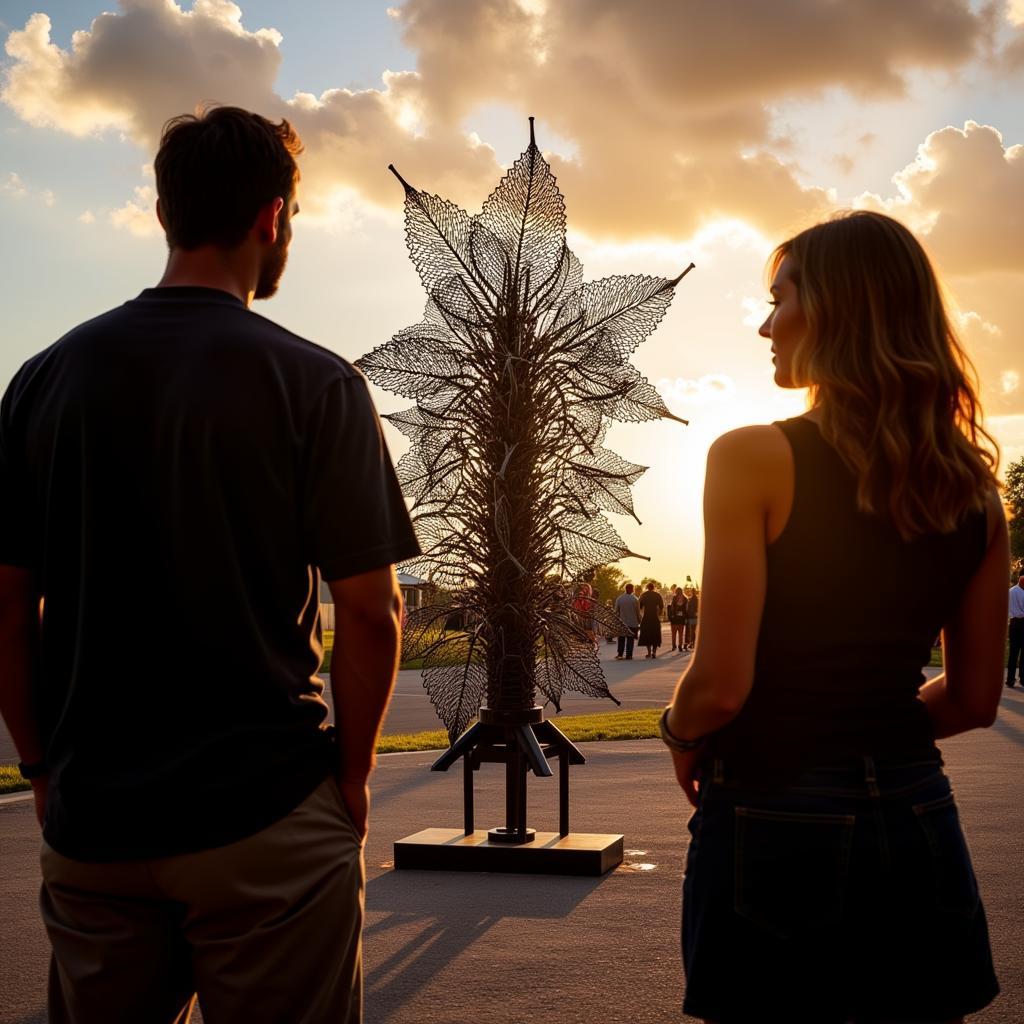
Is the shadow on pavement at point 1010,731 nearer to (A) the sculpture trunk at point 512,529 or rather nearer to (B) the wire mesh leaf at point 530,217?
(A) the sculpture trunk at point 512,529

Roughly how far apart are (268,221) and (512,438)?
12.5 ft

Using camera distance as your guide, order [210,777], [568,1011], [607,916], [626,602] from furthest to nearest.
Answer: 1. [626,602]
2. [607,916]
3. [568,1011]
4. [210,777]

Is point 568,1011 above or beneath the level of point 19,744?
beneath

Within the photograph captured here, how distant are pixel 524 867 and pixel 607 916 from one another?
88 cm

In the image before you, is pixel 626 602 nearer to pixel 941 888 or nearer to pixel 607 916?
pixel 607 916

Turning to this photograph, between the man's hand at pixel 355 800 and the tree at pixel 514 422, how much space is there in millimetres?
3763

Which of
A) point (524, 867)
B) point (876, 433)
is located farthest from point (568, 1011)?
point (876, 433)

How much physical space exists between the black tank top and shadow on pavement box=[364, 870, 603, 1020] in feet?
8.39

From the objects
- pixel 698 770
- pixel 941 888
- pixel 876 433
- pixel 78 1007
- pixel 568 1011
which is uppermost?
pixel 876 433

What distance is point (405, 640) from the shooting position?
606 centimetres

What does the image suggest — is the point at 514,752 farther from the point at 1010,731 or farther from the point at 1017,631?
the point at 1017,631

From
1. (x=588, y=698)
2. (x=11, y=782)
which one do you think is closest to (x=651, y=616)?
(x=588, y=698)

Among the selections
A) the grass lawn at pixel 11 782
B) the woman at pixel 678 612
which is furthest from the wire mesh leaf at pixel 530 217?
the woman at pixel 678 612

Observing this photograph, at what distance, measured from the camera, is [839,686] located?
77.6 inches
